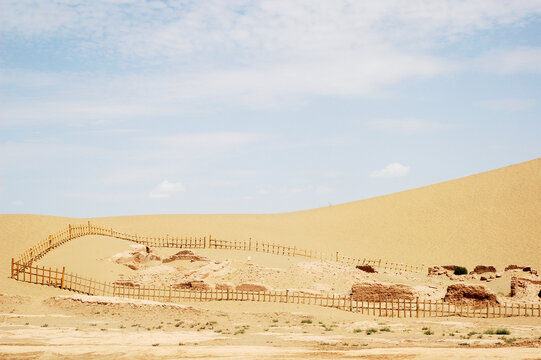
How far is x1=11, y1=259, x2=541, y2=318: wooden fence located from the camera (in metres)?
29.8

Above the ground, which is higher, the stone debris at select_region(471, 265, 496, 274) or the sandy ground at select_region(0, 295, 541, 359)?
the stone debris at select_region(471, 265, 496, 274)

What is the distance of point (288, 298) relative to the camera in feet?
107

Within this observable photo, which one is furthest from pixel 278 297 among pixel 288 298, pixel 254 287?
pixel 254 287

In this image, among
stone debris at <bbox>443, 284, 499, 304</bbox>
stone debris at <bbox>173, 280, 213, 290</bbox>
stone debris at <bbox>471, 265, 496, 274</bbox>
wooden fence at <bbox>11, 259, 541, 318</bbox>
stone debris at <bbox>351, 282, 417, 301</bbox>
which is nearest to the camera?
wooden fence at <bbox>11, 259, 541, 318</bbox>

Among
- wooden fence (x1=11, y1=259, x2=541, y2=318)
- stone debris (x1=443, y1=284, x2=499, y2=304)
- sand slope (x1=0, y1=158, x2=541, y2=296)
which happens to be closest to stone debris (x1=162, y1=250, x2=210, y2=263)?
wooden fence (x1=11, y1=259, x2=541, y2=318)

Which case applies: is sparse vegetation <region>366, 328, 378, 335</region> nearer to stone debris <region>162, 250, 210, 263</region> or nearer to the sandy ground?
the sandy ground

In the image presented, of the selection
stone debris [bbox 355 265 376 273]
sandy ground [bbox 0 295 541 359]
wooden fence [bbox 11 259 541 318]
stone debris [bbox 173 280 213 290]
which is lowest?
sandy ground [bbox 0 295 541 359]

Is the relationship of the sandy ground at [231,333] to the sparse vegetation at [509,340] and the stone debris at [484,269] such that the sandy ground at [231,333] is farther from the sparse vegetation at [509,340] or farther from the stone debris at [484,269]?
the stone debris at [484,269]

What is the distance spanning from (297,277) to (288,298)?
5.36 meters

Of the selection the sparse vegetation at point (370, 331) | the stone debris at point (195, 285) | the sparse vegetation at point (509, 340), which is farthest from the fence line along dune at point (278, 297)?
the sparse vegetation at point (509, 340)

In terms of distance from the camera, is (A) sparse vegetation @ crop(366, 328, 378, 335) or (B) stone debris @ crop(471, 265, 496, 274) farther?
(B) stone debris @ crop(471, 265, 496, 274)

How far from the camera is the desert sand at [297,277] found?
65.9ft

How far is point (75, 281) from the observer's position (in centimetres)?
3581

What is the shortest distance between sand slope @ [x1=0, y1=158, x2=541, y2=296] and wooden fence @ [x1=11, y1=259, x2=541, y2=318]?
604 inches
